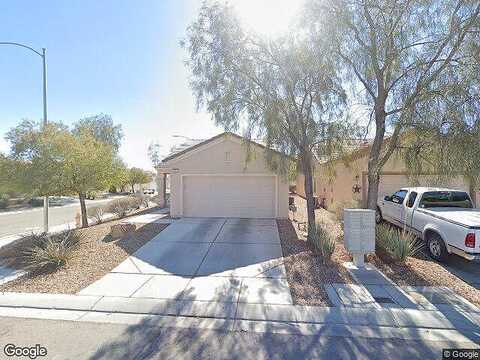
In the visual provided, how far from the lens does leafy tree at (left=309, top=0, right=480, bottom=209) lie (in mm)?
6023

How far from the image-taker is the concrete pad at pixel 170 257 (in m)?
6.58

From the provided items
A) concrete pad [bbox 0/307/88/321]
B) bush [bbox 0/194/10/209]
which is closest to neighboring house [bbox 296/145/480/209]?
concrete pad [bbox 0/307/88/321]

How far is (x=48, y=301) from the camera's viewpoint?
4961 millimetres

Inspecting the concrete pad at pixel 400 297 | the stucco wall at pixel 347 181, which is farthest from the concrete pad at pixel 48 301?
the stucco wall at pixel 347 181

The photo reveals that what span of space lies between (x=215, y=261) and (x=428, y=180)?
5358mm

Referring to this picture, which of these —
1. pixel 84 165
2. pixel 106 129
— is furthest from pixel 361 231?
pixel 106 129

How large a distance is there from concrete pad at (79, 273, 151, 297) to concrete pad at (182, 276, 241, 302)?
1032mm

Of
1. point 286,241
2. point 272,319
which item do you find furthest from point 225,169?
point 272,319

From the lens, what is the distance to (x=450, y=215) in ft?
23.3

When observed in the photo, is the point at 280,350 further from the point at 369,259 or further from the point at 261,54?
the point at 261,54

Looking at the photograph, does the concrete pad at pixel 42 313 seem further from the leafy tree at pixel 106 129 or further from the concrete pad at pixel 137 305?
the leafy tree at pixel 106 129

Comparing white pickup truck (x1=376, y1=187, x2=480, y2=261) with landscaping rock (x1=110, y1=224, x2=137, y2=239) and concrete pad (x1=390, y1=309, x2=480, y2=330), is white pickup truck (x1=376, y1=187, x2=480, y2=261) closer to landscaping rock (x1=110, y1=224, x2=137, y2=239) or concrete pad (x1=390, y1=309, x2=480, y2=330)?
concrete pad (x1=390, y1=309, x2=480, y2=330)

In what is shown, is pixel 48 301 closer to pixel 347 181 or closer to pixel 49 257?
pixel 49 257

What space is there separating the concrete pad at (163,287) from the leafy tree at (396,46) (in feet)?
17.4
